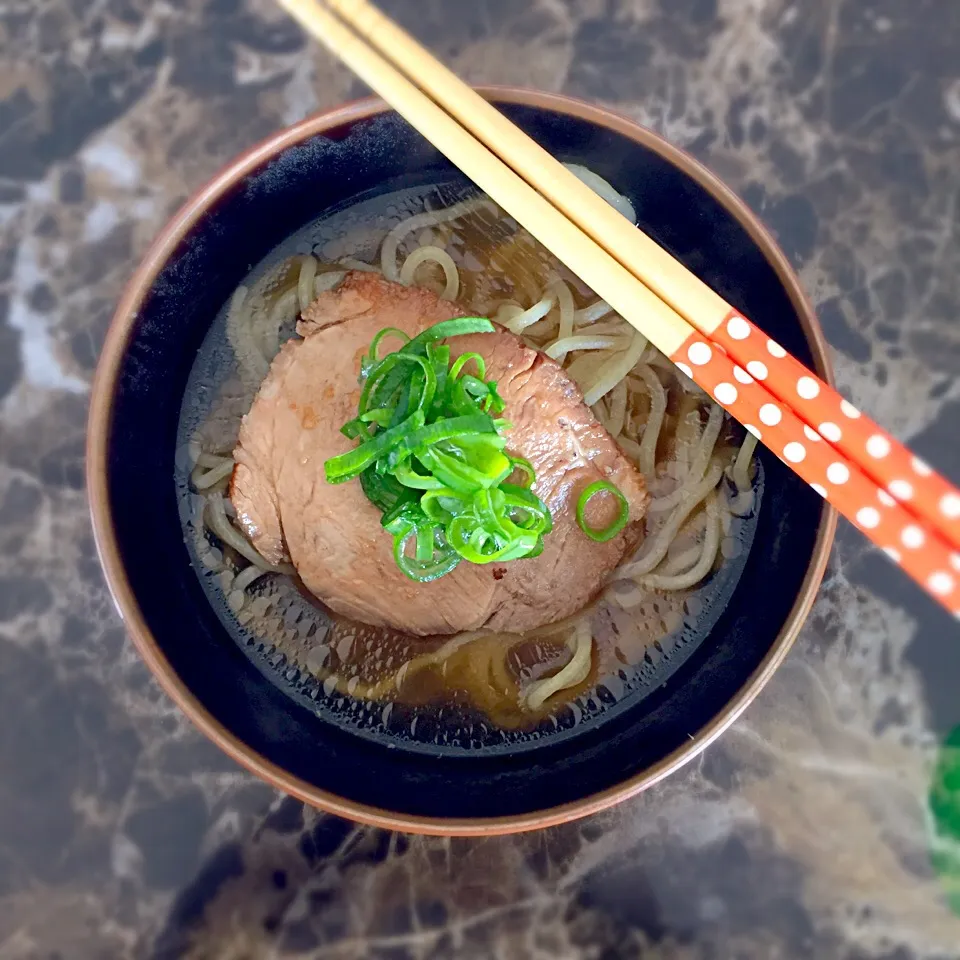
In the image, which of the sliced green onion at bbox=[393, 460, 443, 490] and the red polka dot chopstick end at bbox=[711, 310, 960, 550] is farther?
the sliced green onion at bbox=[393, 460, 443, 490]

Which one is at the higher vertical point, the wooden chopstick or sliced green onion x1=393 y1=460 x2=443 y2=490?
the wooden chopstick

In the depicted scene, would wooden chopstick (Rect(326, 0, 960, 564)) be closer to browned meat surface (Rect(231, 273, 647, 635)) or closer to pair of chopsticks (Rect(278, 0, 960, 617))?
pair of chopsticks (Rect(278, 0, 960, 617))

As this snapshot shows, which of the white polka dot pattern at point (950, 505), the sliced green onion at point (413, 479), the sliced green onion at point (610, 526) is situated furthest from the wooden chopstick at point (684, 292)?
the sliced green onion at point (413, 479)

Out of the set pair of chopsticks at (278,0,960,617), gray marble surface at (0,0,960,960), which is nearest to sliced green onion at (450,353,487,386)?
pair of chopsticks at (278,0,960,617)

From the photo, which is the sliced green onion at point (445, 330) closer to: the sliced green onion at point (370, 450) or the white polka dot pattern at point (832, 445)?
the sliced green onion at point (370, 450)

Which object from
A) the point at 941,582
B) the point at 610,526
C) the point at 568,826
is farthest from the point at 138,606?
the point at 941,582

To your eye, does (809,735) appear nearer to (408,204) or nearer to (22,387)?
(408,204)

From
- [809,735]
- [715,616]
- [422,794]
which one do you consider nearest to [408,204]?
[715,616]
